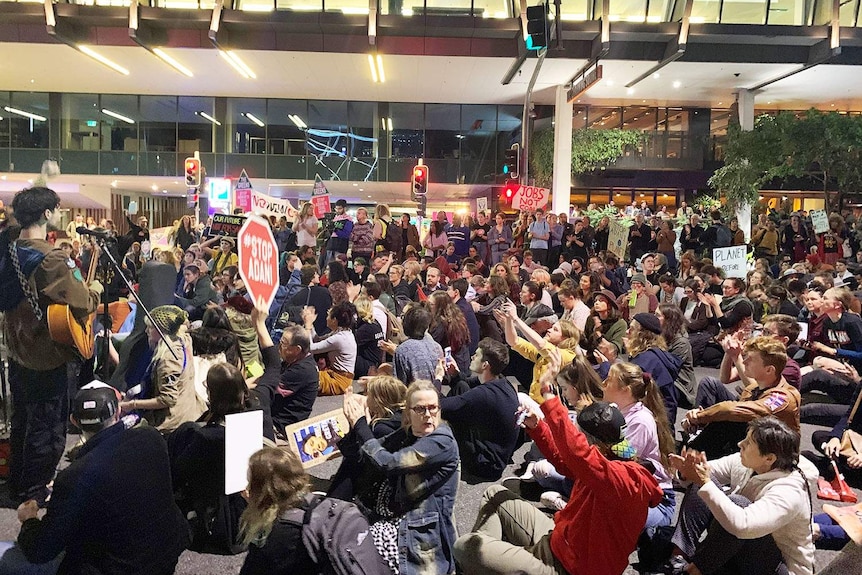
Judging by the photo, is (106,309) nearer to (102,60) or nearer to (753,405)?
(753,405)

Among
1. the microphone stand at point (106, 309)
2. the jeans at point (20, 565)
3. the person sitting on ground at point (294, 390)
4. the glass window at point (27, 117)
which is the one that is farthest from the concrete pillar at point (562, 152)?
the jeans at point (20, 565)

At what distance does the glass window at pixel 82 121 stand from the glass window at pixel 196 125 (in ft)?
9.91

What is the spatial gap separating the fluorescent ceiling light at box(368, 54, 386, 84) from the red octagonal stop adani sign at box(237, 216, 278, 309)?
1510 centimetres

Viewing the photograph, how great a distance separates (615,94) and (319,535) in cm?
2227

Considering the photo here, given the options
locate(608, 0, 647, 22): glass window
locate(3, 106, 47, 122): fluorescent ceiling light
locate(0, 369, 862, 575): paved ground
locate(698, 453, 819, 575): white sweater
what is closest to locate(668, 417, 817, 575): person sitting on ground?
locate(698, 453, 819, 575): white sweater

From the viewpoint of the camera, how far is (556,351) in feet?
18.4

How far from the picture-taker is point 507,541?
12.1 feet

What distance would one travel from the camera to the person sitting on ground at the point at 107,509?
2.78 m

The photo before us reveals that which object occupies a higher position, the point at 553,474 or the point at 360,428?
the point at 360,428

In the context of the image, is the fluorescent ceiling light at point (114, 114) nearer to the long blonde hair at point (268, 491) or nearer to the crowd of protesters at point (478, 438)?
the crowd of protesters at point (478, 438)

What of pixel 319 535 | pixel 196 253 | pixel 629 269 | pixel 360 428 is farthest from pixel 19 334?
pixel 629 269

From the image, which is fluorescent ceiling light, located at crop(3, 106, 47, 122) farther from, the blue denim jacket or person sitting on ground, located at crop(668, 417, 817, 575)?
person sitting on ground, located at crop(668, 417, 817, 575)

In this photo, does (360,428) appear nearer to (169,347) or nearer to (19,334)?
(169,347)

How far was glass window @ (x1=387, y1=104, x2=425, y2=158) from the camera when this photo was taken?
2570cm
